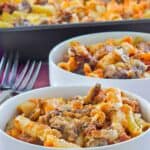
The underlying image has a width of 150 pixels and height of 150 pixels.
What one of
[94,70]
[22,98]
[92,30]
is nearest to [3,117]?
[22,98]

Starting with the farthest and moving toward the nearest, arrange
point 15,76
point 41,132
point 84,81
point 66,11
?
point 66,11
point 15,76
point 84,81
point 41,132

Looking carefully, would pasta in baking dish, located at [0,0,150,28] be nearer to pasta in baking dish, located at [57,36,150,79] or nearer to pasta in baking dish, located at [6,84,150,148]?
pasta in baking dish, located at [57,36,150,79]

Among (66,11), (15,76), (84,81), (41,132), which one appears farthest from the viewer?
(66,11)

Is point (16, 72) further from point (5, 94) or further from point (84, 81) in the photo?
point (84, 81)

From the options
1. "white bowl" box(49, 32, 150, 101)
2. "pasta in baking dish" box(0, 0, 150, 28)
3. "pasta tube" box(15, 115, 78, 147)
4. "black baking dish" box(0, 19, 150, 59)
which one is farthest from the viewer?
"pasta in baking dish" box(0, 0, 150, 28)

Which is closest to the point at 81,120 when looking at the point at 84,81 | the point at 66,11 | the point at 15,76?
the point at 84,81

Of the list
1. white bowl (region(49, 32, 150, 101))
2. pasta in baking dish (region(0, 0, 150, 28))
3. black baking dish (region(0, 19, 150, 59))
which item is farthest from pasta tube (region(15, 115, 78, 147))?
pasta in baking dish (region(0, 0, 150, 28))

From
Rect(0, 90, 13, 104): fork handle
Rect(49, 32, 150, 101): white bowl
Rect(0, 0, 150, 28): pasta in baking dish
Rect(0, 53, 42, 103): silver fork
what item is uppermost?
Rect(0, 0, 150, 28): pasta in baking dish
